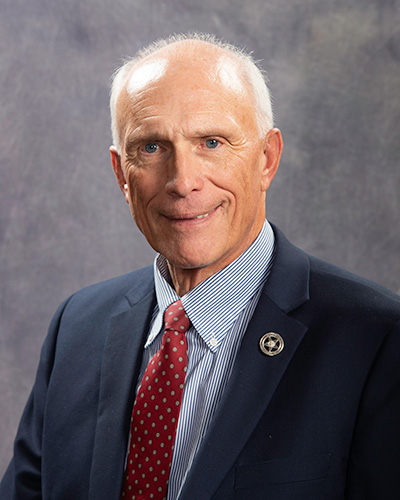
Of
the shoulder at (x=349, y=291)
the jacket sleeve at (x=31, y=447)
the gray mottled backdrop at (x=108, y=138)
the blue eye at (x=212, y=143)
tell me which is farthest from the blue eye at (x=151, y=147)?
the gray mottled backdrop at (x=108, y=138)

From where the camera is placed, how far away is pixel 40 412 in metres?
2.71

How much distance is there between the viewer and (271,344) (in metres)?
2.21

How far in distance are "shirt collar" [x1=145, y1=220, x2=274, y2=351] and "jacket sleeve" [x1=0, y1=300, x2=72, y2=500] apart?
495 millimetres

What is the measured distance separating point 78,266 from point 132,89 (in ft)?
5.68

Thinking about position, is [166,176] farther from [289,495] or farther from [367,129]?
[367,129]

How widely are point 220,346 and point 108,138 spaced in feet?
5.91

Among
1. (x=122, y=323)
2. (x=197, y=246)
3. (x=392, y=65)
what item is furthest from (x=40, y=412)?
(x=392, y=65)

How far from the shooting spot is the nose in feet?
7.29

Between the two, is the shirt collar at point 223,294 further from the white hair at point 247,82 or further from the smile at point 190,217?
the white hair at point 247,82

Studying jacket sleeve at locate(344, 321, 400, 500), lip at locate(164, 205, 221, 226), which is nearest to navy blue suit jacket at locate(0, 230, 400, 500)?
jacket sleeve at locate(344, 321, 400, 500)

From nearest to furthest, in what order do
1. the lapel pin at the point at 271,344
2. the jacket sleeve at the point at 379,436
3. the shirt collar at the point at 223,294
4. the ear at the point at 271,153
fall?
the jacket sleeve at the point at 379,436, the lapel pin at the point at 271,344, the shirt collar at the point at 223,294, the ear at the point at 271,153

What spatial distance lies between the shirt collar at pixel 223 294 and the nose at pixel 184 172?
1.06ft

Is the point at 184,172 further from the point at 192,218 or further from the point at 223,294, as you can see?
the point at 223,294

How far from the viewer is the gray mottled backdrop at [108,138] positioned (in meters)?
3.40
